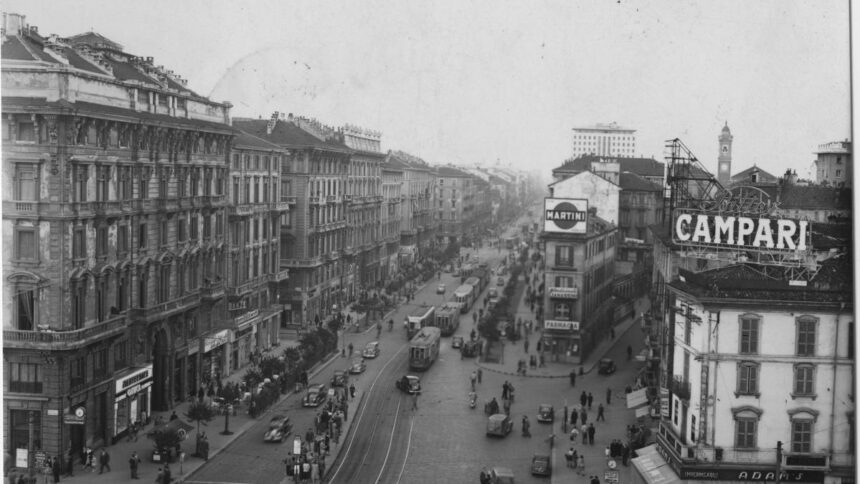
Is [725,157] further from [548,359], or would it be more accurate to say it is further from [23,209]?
[23,209]

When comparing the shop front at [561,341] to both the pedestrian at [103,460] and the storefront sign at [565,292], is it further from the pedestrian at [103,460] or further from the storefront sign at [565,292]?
the pedestrian at [103,460]

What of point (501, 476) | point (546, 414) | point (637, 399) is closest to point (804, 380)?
point (501, 476)

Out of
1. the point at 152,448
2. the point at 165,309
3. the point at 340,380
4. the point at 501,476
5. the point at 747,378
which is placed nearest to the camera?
the point at 747,378

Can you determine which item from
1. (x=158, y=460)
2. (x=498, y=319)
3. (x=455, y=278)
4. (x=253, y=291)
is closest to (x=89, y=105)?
(x=158, y=460)

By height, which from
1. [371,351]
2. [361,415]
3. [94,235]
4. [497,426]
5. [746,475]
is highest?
→ [94,235]

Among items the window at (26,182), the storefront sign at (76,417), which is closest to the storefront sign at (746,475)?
the storefront sign at (76,417)

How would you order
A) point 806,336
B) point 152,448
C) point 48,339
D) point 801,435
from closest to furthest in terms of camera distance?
1. point 801,435
2. point 806,336
3. point 48,339
4. point 152,448
